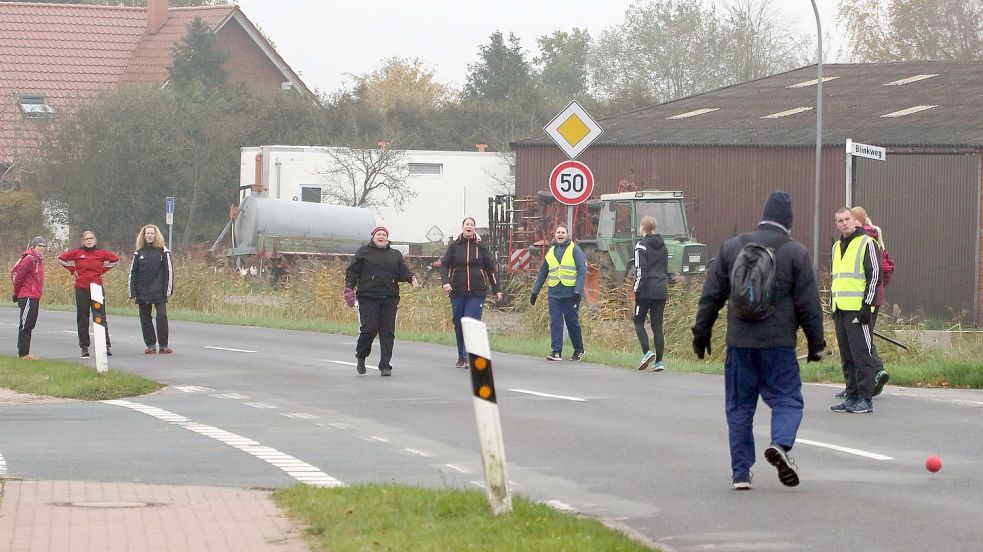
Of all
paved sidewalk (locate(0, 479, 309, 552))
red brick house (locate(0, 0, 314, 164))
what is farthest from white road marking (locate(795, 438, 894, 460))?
red brick house (locate(0, 0, 314, 164))

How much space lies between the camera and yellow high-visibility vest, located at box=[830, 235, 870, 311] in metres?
13.7

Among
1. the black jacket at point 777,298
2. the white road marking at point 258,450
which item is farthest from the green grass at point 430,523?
the black jacket at point 777,298

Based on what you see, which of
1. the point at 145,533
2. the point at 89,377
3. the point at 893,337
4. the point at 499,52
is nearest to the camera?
the point at 145,533

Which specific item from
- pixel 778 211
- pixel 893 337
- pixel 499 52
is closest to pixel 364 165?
pixel 499 52

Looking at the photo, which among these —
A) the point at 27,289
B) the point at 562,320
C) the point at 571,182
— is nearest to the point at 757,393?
the point at 562,320

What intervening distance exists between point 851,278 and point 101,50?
204 feet

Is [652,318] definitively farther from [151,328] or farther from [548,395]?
[151,328]

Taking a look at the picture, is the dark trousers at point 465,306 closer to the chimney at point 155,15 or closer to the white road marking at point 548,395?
the white road marking at point 548,395

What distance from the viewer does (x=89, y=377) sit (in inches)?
680

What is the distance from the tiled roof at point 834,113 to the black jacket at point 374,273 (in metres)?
19.0

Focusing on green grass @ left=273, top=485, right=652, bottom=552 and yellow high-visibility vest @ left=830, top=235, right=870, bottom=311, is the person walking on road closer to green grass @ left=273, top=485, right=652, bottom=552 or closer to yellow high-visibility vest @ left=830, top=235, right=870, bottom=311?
yellow high-visibility vest @ left=830, top=235, right=870, bottom=311

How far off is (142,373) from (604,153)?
25.0m

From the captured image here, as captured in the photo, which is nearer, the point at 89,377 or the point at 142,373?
the point at 89,377

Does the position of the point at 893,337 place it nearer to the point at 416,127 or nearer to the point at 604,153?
the point at 604,153
